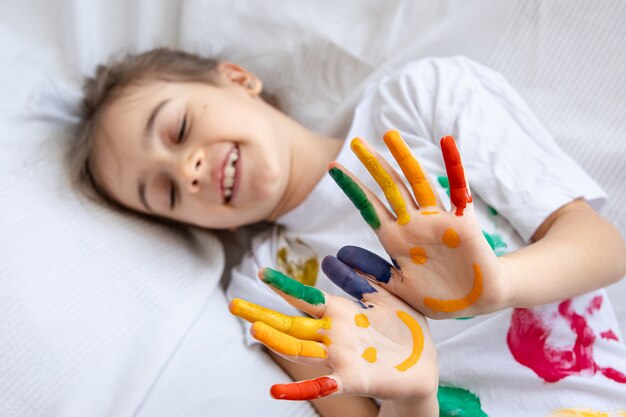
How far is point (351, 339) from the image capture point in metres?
0.62

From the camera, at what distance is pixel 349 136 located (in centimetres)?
109

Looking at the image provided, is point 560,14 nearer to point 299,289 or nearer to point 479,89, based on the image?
point 479,89

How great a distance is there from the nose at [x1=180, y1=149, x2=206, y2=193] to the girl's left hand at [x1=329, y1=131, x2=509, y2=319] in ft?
1.22

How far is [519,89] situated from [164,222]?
0.75 metres

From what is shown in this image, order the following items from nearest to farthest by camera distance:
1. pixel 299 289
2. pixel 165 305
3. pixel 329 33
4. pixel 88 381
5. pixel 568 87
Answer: pixel 299 289, pixel 88 381, pixel 165 305, pixel 568 87, pixel 329 33

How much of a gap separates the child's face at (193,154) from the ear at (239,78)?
3.0 inches

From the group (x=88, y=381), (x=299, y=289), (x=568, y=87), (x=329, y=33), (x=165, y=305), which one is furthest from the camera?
(x=329, y=33)

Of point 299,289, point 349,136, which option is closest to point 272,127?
point 349,136

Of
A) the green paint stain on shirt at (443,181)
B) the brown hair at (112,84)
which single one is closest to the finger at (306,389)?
the green paint stain on shirt at (443,181)

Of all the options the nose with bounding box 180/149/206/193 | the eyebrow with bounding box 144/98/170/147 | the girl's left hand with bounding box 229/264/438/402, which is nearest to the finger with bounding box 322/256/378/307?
the girl's left hand with bounding box 229/264/438/402

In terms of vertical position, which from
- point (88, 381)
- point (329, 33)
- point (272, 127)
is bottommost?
point (88, 381)

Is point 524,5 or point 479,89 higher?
point 524,5

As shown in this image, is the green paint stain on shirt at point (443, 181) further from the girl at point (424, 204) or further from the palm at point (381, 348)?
the palm at point (381, 348)

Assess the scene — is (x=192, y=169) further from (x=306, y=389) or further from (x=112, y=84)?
(x=306, y=389)
